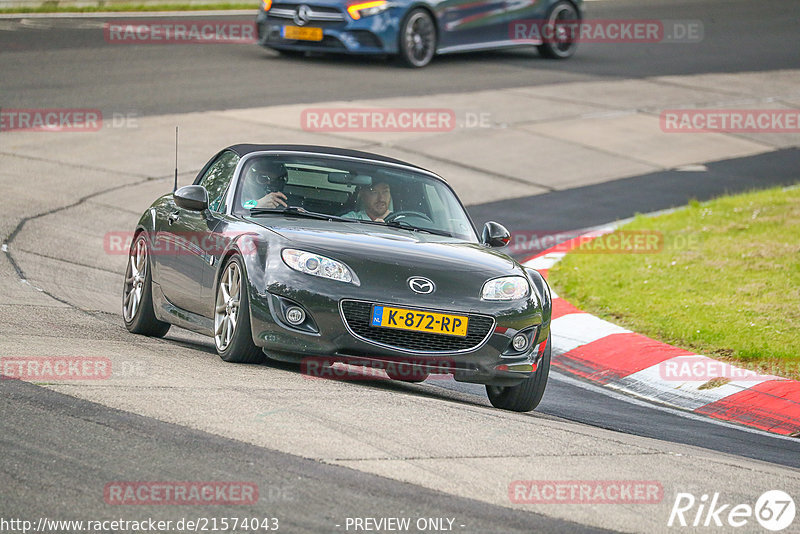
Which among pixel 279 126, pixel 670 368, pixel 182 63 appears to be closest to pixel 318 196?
pixel 670 368

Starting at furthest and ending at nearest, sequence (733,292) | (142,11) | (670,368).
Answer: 1. (142,11)
2. (733,292)
3. (670,368)

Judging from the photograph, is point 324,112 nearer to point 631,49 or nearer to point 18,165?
point 18,165

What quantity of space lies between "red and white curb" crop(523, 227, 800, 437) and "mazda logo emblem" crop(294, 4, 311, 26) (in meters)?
11.3

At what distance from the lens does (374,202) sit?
8383mm

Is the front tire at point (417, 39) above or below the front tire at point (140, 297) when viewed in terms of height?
above

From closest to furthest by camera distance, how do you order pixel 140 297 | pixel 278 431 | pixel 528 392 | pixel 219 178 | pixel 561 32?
pixel 278 431 → pixel 528 392 → pixel 219 178 → pixel 140 297 → pixel 561 32

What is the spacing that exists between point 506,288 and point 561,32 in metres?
18.2

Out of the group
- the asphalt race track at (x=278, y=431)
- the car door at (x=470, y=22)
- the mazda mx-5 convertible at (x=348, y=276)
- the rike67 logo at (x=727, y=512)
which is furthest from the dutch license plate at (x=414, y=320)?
the car door at (x=470, y=22)

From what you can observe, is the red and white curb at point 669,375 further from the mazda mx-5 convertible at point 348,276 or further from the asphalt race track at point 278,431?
the mazda mx-5 convertible at point 348,276

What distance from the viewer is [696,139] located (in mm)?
20141

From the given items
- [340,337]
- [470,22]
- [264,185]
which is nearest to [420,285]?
[340,337]

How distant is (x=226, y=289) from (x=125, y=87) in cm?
1269

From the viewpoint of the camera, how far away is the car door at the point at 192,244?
8117mm

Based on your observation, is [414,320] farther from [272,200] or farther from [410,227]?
[272,200]
